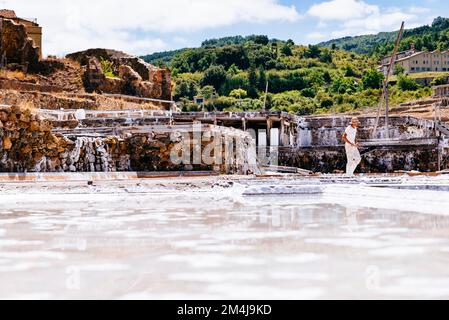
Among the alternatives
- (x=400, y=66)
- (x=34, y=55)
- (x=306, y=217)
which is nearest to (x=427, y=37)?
(x=400, y=66)

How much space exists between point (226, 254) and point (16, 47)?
49095 millimetres

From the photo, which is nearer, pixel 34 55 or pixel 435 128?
pixel 435 128

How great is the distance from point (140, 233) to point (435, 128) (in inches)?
1295

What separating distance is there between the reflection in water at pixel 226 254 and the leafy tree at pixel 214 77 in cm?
11014

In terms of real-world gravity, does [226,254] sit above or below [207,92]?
below

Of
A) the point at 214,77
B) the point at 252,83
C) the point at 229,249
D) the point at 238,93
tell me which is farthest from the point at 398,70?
the point at 229,249

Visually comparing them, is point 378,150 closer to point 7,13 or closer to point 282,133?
point 282,133

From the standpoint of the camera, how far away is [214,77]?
116312mm

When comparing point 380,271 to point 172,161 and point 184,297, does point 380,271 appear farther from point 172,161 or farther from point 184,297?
point 172,161

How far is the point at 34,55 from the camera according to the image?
5084 centimetres

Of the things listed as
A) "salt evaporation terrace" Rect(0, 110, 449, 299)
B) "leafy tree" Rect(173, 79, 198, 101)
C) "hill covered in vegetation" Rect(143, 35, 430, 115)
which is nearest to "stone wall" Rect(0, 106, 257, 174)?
"salt evaporation terrace" Rect(0, 110, 449, 299)

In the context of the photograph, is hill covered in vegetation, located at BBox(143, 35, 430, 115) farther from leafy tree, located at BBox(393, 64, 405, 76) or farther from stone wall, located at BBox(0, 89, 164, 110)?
stone wall, located at BBox(0, 89, 164, 110)

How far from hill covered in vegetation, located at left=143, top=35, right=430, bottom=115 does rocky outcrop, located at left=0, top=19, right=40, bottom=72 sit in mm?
44350

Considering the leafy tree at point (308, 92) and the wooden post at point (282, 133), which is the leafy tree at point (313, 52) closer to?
the leafy tree at point (308, 92)
